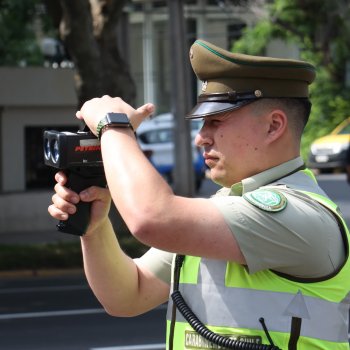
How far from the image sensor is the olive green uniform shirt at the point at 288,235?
2238 mm

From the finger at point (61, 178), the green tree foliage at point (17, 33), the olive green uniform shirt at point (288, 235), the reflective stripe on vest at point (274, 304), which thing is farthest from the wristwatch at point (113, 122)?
the green tree foliage at point (17, 33)

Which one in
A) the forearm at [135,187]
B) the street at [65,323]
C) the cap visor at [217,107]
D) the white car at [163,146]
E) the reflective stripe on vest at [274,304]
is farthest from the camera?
the white car at [163,146]

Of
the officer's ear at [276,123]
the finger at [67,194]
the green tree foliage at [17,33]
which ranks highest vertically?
the green tree foliage at [17,33]

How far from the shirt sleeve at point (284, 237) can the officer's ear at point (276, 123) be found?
0.19 meters

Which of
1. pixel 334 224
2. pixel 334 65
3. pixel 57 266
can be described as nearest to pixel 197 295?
pixel 334 224

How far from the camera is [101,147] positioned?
7.52 ft

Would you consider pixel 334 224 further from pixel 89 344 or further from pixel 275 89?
pixel 89 344

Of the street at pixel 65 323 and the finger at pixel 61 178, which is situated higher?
the finger at pixel 61 178

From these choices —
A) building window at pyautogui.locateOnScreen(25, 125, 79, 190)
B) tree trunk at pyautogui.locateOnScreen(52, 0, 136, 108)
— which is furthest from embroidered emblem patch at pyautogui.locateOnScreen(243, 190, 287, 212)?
building window at pyautogui.locateOnScreen(25, 125, 79, 190)

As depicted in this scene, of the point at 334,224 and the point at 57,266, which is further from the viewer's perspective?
the point at 57,266

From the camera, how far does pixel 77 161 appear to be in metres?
2.35

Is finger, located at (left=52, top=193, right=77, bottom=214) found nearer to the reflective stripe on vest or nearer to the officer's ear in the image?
the reflective stripe on vest

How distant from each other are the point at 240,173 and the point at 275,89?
22 cm

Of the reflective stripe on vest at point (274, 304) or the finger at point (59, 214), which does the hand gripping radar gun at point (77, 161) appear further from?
the reflective stripe on vest at point (274, 304)
